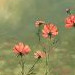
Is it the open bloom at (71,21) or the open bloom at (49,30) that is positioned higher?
the open bloom at (71,21)

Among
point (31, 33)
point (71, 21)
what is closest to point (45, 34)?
point (71, 21)

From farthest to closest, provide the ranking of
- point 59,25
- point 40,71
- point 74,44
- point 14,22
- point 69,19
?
point 14,22, point 59,25, point 74,44, point 40,71, point 69,19

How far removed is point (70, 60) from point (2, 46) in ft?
4.94

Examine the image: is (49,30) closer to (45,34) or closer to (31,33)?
(45,34)

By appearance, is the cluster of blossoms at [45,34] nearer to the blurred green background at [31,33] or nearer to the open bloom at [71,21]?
the open bloom at [71,21]

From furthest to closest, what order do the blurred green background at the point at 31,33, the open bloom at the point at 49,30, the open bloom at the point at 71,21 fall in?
the blurred green background at the point at 31,33 → the open bloom at the point at 49,30 → the open bloom at the point at 71,21

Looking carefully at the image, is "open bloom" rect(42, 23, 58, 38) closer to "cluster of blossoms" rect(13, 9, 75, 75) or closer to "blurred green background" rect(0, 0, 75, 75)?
"cluster of blossoms" rect(13, 9, 75, 75)

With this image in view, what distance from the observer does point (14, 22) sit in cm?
808

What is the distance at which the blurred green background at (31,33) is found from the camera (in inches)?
221

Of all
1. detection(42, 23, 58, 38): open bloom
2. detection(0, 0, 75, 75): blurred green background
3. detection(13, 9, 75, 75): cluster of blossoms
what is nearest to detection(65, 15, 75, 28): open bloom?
detection(13, 9, 75, 75): cluster of blossoms

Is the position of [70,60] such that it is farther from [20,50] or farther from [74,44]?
[20,50]

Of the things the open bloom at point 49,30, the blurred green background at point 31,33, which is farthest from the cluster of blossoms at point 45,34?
the blurred green background at point 31,33

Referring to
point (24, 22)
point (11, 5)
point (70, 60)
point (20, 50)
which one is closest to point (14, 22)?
point (24, 22)

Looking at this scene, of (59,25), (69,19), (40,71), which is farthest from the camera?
(59,25)
